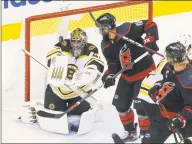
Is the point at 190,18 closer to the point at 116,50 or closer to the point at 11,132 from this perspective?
the point at 116,50

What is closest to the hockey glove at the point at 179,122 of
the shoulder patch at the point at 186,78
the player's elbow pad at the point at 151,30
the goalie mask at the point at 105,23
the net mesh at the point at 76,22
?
the shoulder patch at the point at 186,78

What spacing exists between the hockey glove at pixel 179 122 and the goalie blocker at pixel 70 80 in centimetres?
45

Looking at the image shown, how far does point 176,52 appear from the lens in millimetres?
2625

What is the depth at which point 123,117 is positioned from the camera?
298 centimetres

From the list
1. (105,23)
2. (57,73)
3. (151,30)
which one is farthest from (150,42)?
(57,73)

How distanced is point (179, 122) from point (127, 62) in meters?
0.41

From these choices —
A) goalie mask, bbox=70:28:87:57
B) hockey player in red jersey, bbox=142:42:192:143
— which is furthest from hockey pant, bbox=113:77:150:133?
goalie mask, bbox=70:28:87:57

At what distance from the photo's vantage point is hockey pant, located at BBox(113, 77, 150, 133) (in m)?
2.93

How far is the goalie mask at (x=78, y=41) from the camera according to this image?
9.68ft

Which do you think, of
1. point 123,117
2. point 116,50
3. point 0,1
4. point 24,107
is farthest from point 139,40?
point 0,1

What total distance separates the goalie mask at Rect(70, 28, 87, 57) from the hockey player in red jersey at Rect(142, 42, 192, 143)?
371 mm

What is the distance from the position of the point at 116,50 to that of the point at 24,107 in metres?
0.56

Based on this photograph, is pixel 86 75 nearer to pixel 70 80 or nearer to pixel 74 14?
pixel 70 80

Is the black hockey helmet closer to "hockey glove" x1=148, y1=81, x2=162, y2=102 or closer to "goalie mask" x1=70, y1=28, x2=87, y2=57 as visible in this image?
"hockey glove" x1=148, y1=81, x2=162, y2=102
